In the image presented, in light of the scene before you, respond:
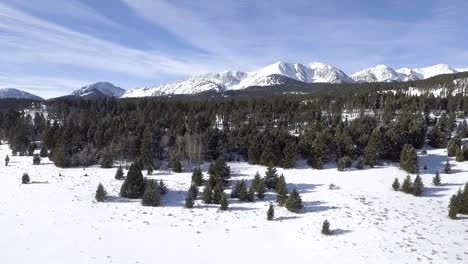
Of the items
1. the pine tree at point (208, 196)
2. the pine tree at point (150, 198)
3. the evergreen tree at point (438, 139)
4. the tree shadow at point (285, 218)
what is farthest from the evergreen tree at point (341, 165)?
the pine tree at point (150, 198)

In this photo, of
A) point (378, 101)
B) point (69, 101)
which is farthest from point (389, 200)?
point (69, 101)

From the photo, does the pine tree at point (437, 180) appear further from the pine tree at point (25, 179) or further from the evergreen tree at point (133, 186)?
the pine tree at point (25, 179)

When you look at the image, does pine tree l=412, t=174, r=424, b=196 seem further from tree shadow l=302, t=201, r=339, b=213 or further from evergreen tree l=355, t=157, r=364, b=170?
evergreen tree l=355, t=157, r=364, b=170

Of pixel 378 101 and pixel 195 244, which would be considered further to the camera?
pixel 378 101

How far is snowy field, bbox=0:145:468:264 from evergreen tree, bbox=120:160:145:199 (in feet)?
4.61

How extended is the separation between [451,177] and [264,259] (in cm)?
4182

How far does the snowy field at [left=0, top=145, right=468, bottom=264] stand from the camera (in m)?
29.7

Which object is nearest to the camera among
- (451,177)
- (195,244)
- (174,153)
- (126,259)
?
(126,259)

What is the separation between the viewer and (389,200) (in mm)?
47750

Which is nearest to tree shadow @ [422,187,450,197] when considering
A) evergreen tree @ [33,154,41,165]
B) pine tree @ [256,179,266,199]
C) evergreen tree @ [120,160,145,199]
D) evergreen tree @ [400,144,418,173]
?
evergreen tree @ [400,144,418,173]

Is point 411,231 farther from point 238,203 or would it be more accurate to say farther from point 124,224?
point 124,224

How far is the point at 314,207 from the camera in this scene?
44281 millimetres

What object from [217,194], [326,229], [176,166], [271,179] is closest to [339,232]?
[326,229]

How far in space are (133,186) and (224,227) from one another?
15.7 metres
